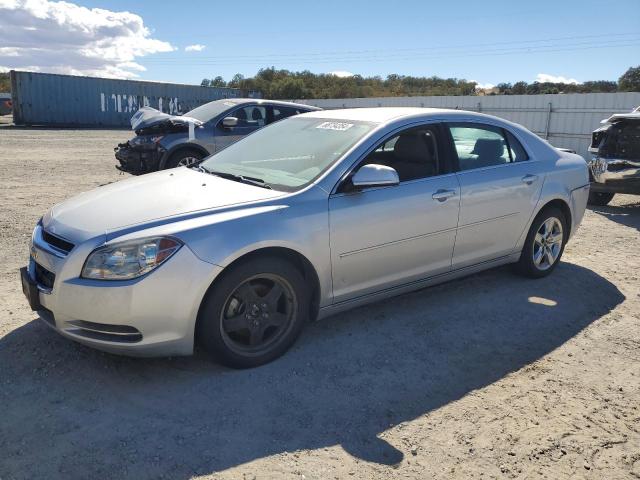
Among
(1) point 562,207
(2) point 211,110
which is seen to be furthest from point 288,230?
(2) point 211,110

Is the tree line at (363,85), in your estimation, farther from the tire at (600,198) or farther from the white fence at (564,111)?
the tire at (600,198)

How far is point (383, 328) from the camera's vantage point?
4.21 meters

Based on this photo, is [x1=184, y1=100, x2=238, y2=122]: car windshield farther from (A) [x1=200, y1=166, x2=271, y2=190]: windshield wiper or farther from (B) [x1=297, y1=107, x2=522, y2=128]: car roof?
(A) [x1=200, y1=166, x2=271, y2=190]: windshield wiper

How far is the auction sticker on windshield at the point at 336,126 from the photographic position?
14.0 feet

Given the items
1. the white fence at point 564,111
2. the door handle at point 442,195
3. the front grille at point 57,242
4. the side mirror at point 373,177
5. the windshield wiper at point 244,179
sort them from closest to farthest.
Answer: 1. the front grille at point 57,242
2. the side mirror at point 373,177
3. the windshield wiper at point 244,179
4. the door handle at point 442,195
5. the white fence at point 564,111

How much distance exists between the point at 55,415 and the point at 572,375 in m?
3.09

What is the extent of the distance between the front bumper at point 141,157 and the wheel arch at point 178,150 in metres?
0.08

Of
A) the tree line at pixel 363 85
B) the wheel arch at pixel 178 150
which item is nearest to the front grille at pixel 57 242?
the wheel arch at pixel 178 150

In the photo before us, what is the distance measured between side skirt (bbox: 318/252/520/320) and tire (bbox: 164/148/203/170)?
6409 millimetres

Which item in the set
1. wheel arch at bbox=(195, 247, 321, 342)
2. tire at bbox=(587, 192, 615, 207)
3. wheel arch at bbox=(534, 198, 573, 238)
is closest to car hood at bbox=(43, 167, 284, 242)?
wheel arch at bbox=(195, 247, 321, 342)

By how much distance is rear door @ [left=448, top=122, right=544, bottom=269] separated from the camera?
4484 mm

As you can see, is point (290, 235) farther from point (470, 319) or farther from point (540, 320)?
point (540, 320)

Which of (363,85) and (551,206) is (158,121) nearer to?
(551,206)

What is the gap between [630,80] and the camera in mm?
53594
